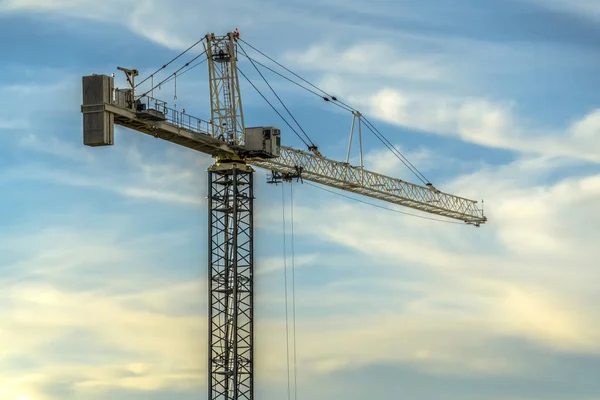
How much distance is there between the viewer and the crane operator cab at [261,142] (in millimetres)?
170500

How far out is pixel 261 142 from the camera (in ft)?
561

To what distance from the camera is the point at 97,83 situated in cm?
14950

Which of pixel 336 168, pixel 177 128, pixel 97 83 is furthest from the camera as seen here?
pixel 336 168

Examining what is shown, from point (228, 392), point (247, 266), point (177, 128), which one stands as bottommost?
point (228, 392)

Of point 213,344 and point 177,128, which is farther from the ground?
point 177,128

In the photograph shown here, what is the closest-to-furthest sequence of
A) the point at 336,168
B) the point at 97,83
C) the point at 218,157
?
the point at 97,83 → the point at 218,157 → the point at 336,168

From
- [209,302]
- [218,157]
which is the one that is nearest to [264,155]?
[218,157]

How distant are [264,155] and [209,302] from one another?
702 inches

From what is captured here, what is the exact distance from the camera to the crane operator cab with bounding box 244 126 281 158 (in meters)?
170

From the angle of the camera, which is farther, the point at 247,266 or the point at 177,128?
the point at 247,266

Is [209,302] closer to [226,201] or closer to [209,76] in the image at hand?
[226,201]

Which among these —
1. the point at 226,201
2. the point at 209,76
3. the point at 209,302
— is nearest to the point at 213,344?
the point at 209,302

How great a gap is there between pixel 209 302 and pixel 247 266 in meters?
5.98

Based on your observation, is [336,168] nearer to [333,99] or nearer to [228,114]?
[333,99]
